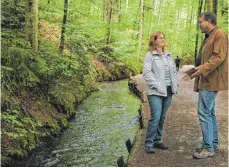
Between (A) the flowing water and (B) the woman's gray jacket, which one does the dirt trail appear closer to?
(A) the flowing water

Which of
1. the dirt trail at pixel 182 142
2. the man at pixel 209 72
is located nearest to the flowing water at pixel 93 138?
the dirt trail at pixel 182 142

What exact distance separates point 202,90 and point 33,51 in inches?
204

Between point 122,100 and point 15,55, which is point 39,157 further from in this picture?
point 122,100

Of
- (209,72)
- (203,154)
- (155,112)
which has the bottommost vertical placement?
(203,154)

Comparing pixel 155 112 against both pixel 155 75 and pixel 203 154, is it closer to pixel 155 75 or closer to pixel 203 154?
pixel 155 75

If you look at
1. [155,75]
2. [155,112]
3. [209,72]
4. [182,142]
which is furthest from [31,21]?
[209,72]

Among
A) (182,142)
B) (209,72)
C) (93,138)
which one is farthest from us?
(93,138)

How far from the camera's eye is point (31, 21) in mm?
9281

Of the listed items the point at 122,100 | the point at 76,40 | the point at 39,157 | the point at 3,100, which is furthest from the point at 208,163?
the point at 122,100

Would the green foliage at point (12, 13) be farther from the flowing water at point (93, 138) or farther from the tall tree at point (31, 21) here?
the flowing water at point (93, 138)

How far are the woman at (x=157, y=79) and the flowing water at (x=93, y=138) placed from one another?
141 cm

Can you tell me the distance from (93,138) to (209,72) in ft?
13.3

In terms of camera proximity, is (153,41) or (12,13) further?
(12,13)

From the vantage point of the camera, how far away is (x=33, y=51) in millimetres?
8758
